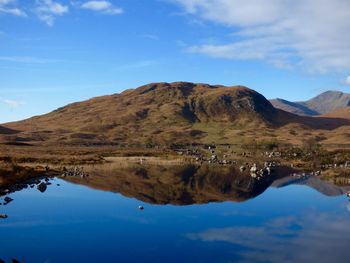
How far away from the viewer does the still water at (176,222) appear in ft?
117

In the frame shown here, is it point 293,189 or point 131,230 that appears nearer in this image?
point 131,230

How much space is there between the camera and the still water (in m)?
35.8

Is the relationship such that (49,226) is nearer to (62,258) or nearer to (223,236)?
(62,258)

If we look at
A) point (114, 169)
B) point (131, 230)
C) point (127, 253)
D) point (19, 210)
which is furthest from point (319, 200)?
point (114, 169)

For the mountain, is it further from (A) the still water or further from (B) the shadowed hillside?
(B) the shadowed hillside

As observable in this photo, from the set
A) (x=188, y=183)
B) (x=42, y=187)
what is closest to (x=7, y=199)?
(x=42, y=187)

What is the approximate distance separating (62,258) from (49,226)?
11807 millimetres

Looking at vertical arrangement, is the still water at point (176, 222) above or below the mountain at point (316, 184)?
below

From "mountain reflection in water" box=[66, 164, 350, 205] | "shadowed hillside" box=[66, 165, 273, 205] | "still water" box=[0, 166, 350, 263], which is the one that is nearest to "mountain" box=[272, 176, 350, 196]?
"mountain reflection in water" box=[66, 164, 350, 205]

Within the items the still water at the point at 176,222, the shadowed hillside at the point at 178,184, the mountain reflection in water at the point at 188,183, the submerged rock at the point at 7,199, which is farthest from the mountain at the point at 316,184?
the submerged rock at the point at 7,199

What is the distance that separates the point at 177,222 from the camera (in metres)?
47.8

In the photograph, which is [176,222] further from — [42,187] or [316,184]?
[316,184]

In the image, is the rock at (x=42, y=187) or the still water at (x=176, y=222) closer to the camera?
the still water at (x=176, y=222)

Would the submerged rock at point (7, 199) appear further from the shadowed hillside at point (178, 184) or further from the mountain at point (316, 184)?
the mountain at point (316, 184)
